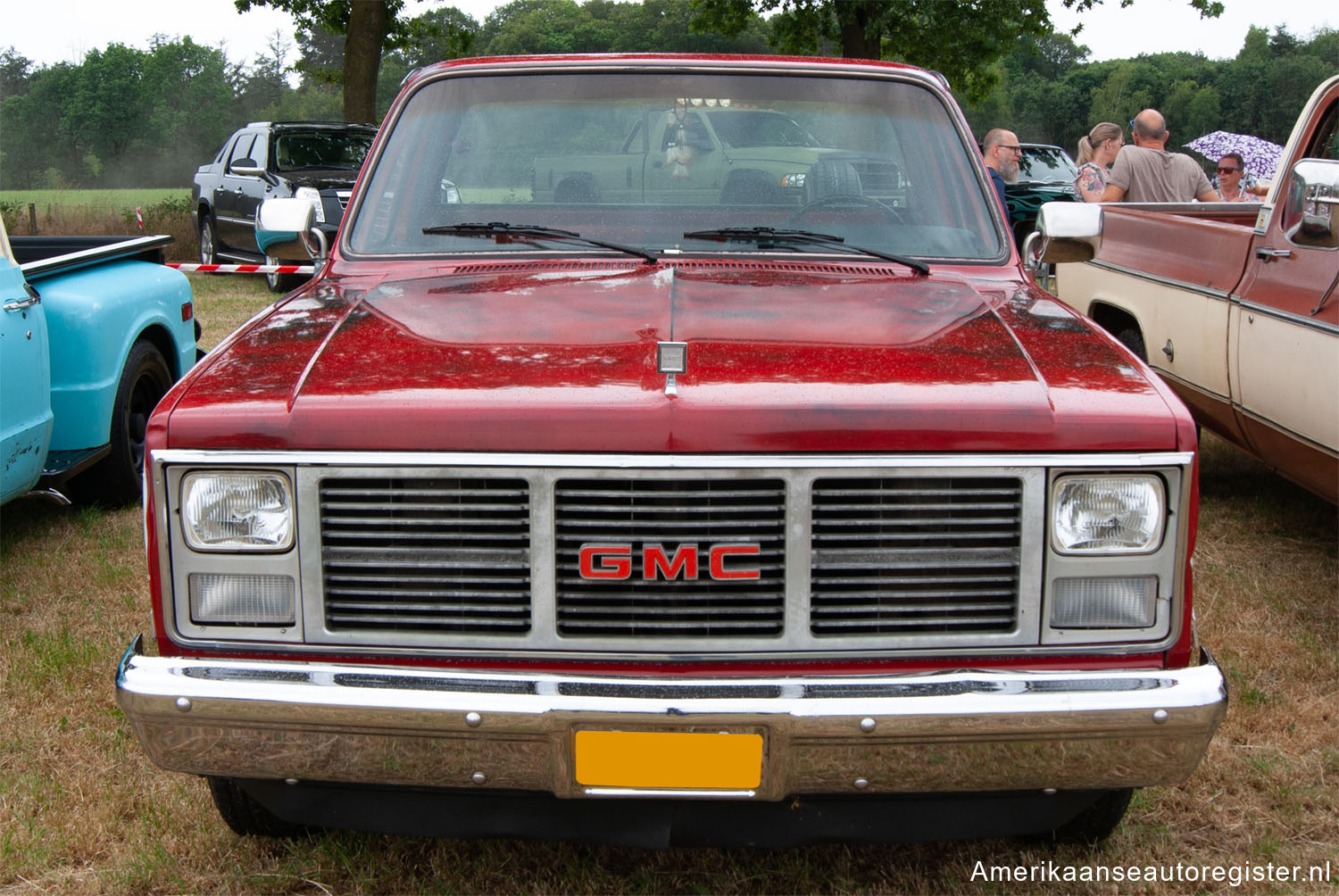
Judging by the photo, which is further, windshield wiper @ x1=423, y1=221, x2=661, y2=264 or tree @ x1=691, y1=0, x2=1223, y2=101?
tree @ x1=691, y1=0, x2=1223, y2=101

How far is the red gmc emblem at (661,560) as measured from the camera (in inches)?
88.1

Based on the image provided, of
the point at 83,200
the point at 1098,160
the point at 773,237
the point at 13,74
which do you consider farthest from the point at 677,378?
the point at 13,74

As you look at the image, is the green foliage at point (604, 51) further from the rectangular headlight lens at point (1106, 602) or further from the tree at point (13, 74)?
the rectangular headlight lens at point (1106, 602)

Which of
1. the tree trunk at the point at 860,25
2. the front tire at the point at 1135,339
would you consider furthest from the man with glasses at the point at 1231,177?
the tree trunk at the point at 860,25

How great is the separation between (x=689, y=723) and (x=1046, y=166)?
621 inches

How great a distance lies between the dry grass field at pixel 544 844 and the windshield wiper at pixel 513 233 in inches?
56.9

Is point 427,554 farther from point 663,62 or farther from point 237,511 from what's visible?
point 663,62

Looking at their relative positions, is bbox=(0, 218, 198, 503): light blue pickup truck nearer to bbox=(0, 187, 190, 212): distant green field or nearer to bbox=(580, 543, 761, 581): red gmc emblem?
bbox=(580, 543, 761, 581): red gmc emblem

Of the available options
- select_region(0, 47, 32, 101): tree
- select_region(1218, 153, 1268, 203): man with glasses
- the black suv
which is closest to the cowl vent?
select_region(1218, 153, 1268, 203): man with glasses

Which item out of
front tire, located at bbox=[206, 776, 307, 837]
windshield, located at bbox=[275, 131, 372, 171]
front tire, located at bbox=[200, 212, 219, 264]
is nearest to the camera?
front tire, located at bbox=[206, 776, 307, 837]

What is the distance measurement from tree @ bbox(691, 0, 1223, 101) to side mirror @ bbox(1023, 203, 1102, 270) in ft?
60.4

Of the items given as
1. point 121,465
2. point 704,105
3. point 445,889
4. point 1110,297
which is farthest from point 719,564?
point 1110,297

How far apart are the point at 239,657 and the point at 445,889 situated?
31.8 inches

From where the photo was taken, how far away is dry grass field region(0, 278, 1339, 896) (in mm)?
2873
